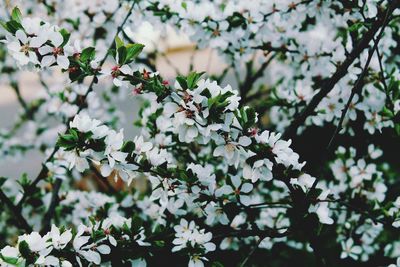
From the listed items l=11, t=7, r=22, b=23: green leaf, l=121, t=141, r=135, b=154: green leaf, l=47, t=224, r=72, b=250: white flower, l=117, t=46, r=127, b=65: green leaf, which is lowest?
l=47, t=224, r=72, b=250: white flower

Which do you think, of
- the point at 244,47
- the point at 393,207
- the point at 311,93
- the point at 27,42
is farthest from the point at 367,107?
the point at 27,42

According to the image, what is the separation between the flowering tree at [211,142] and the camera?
1.62 metres

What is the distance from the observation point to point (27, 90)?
11.1 meters

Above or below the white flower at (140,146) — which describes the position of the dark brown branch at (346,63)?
above

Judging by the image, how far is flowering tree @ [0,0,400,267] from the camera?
1617 millimetres

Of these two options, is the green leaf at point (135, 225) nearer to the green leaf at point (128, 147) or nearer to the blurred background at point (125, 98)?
the green leaf at point (128, 147)

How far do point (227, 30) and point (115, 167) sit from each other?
112 centimetres

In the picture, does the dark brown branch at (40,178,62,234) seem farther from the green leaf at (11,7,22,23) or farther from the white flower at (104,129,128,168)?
the green leaf at (11,7,22,23)

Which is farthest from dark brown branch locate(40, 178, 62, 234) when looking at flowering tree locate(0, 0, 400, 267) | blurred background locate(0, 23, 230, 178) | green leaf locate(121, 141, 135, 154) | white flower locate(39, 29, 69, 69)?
blurred background locate(0, 23, 230, 178)

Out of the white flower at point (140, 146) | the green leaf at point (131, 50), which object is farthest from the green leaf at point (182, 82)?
the white flower at point (140, 146)

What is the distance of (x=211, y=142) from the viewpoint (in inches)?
106

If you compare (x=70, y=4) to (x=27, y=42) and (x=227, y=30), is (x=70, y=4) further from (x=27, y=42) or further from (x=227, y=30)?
(x=27, y=42)

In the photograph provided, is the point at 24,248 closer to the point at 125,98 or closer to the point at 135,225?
the point at 135,225

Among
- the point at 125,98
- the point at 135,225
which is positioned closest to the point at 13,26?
the point at 135,225
